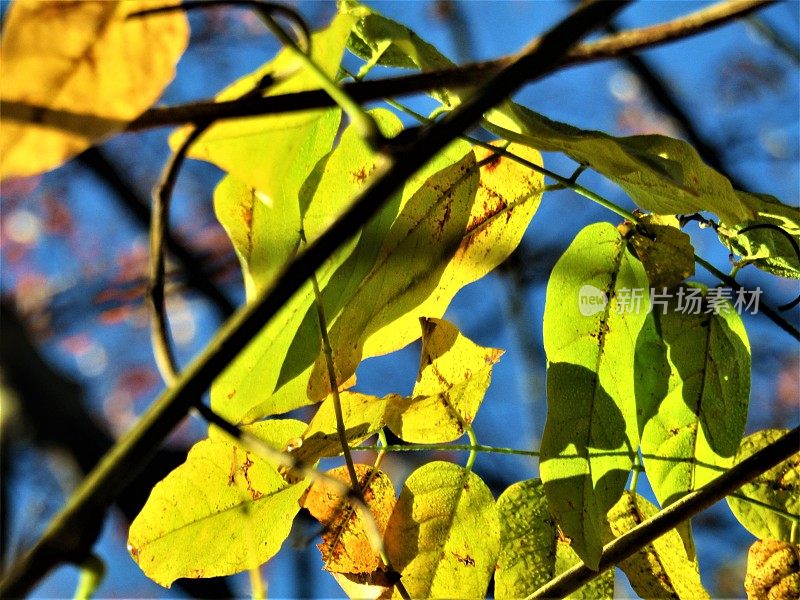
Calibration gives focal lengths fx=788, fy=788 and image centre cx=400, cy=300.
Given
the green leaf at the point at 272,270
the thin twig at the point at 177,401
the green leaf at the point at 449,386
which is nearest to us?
the thin twig at the point at 177,401

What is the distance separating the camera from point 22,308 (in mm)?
4488

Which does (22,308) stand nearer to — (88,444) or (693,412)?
(88,444)

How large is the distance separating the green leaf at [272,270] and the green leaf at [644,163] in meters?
0.12

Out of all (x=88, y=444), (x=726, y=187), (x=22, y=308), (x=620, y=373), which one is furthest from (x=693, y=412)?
(x=22, y=308)

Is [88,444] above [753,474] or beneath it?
above

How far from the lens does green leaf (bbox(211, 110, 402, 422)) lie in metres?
0.54

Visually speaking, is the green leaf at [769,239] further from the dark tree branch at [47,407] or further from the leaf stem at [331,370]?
the dark tree branch at [47,407]

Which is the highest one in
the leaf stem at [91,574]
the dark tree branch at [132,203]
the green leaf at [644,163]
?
the dark tree branch at [132,203]

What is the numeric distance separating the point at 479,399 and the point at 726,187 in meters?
0.26

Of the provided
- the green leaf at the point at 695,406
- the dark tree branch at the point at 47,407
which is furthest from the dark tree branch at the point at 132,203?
the green leaf at the point at 695,406

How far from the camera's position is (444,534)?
64 centimetres

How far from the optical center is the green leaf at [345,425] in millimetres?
562

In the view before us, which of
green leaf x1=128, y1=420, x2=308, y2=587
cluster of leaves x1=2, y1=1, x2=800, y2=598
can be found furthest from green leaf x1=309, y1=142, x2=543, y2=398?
green leaf x1=128, y1=420, x2=308, y2=587

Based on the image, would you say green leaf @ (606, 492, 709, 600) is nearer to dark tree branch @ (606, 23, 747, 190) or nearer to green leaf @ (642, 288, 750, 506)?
green leaf @ (642, 288, 750, 506)
